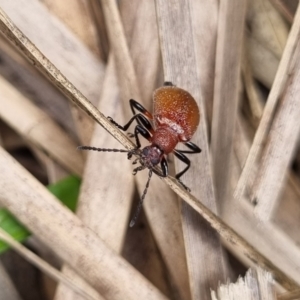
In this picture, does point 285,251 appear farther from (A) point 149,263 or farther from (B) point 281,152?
(A) point 149,263

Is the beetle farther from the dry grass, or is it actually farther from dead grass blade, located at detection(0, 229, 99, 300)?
dead grass blade, located at detection(0, 229, 99, 300)

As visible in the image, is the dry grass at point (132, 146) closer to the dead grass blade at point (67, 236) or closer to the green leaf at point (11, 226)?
the dead grass blade at point (67, 236)

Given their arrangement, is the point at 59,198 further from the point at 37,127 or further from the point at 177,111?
the point at 177,111

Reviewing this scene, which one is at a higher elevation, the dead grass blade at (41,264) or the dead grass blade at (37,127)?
the dead grass blade at (37,127)

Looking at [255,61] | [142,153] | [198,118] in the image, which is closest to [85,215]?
[142,153]

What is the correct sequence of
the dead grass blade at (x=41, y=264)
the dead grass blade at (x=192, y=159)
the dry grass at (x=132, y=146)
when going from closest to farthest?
1. the dead grass blade at (x=41, y=264)
2. the dry grass at (x=132, y=146)
3. the dead grass blade at (x=192, y=159)

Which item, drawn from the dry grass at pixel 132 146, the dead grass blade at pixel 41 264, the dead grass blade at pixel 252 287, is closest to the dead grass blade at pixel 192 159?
the dry grass at pixel 132 146

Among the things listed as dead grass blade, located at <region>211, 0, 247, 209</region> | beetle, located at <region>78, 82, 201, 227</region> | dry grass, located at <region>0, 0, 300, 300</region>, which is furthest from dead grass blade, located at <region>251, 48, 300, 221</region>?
beetle, located at <region>78, 82, 201, 227</region>
